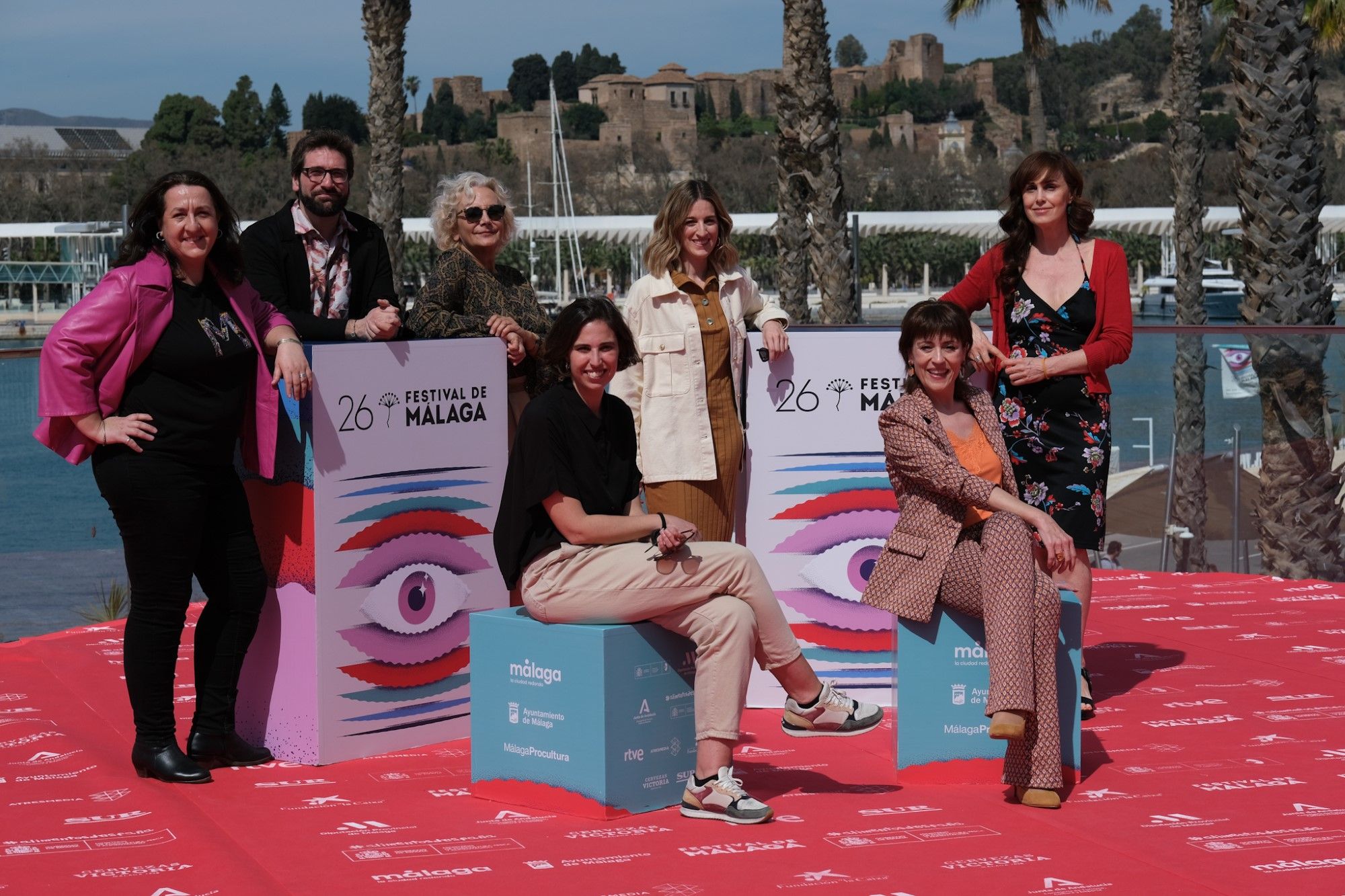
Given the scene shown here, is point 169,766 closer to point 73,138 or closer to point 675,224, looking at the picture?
point 675,224

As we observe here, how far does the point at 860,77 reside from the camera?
489 ft

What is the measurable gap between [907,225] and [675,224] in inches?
1378

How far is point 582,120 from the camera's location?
125688 millimetres

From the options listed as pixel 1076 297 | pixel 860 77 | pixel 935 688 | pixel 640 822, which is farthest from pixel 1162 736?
pixel 860 77

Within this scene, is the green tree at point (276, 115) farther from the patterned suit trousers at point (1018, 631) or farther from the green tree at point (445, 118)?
the patterned suit trousers at point (1018, 631)

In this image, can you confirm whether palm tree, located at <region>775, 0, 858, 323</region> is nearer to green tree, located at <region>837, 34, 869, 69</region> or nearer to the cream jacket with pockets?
the cream jacket with pockets

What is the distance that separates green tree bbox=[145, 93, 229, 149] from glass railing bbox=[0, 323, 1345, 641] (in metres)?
97.8

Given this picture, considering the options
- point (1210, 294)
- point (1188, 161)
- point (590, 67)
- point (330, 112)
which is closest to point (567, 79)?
point (590, 67)

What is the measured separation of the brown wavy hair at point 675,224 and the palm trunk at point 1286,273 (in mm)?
3683

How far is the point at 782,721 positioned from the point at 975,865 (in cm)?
136

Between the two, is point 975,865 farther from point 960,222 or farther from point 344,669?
point 960,222

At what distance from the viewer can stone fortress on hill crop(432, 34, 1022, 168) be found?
117312mm

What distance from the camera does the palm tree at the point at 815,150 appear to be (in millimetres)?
10148

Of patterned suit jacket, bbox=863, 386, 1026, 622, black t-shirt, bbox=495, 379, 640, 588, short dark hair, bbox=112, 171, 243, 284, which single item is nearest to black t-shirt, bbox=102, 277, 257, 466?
short dark hair, bbox=112, 171, 243, 284
